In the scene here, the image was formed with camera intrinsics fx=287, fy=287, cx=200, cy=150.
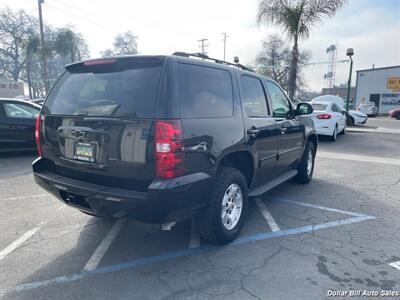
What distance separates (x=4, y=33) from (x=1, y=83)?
880 centimetres

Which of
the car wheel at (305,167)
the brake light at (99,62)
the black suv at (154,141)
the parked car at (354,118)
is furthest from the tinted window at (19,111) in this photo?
the parked car at (354,118)

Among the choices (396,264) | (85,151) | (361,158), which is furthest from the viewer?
(361,158)

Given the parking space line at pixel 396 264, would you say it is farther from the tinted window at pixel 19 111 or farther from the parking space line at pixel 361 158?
the tinted window at pixel 19 111

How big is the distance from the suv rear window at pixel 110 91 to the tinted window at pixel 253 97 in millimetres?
1355

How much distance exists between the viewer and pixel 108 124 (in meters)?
2.52

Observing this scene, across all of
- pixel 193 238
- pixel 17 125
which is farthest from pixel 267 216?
pixel 17 125

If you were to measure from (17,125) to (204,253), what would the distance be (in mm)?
6520

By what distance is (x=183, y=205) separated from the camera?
8.25 ft

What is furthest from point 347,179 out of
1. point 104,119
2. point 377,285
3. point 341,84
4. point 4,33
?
point 341,84

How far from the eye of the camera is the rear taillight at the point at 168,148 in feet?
7.72

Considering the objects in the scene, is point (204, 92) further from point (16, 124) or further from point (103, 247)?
point (16, 124)

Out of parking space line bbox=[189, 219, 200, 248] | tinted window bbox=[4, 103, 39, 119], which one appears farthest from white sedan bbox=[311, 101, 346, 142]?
tinted window bbox=[4, 103, 39, 119]

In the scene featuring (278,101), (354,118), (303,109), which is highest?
(278,101)

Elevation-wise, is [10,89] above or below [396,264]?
above
